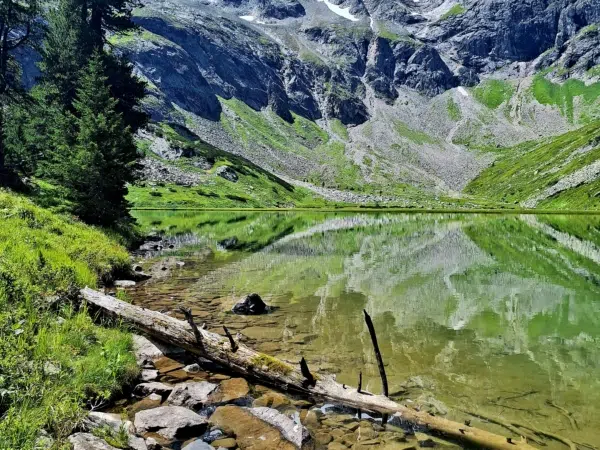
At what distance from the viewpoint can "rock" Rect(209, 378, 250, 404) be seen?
10598mm

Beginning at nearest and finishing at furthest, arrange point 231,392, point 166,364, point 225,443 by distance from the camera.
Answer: point 225,443, point 231,392, point 166,364

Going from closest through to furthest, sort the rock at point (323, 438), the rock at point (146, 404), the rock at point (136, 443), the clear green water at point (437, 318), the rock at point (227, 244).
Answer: the rock at point (136, 443)
the rock at point (323, 438)
the rock at point (146, 404)
the clear green water at point (437, 318)
the rock at point (227, 244)

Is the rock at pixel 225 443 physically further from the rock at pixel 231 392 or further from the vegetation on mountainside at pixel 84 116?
the vegetation on mountainside at pixel 84 116

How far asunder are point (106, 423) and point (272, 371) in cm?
441

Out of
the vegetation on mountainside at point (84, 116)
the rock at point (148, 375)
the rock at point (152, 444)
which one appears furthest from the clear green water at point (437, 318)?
the vegetation on mountainside at point (84, 116)

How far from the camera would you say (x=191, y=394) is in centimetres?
1055

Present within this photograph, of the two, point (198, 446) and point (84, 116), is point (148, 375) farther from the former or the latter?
point (84, 116)

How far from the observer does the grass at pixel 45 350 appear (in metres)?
→ 7.24

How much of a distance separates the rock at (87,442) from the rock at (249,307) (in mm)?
11699

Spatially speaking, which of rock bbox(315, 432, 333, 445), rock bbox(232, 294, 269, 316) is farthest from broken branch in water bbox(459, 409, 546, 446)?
rock bbox(232, 294, 269, 316)

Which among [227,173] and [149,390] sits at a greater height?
[149,390]

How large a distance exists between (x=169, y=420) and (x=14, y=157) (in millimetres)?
57821

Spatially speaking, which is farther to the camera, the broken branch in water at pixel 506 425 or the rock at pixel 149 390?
the rock at pixel 149 390

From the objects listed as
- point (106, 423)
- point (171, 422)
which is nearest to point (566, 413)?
point (171, 422)
